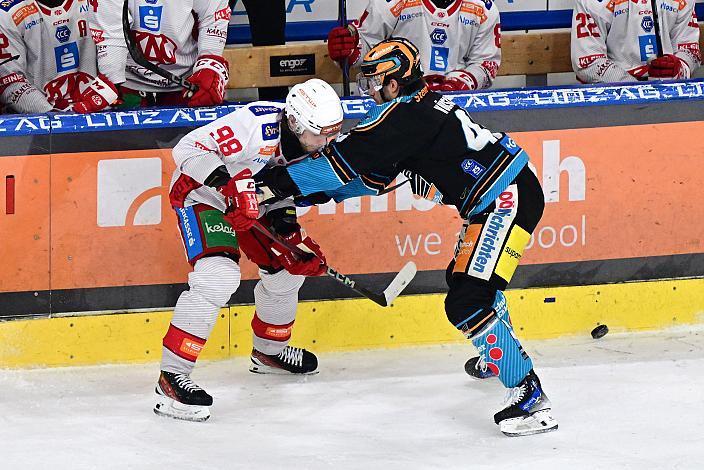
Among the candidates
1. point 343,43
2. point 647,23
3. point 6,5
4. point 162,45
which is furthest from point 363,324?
point 647,23

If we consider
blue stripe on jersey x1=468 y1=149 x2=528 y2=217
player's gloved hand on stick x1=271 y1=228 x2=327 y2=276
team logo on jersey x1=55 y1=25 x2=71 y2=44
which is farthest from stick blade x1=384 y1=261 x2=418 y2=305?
team logo on jersey x1=55 y1=25 x2=71 y2=44

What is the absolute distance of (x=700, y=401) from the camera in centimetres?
478

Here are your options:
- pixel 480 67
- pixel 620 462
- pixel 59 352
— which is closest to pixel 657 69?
pixel 480 67

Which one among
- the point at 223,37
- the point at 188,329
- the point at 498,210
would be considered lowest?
the point at 188,329

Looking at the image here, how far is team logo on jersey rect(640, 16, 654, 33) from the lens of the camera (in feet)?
21.2

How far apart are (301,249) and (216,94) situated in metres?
0.83

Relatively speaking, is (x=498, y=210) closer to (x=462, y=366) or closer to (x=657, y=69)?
(x=462, y=366)

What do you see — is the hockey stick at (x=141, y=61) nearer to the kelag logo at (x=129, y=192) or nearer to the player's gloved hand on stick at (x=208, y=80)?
the player's gloved hand on stick at (x=208, y=80)

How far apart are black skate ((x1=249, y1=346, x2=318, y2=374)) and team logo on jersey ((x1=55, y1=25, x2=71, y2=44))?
1726 millimetres

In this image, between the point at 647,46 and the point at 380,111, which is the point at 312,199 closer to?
the point at 380,111

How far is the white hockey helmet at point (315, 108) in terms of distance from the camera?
452 cm

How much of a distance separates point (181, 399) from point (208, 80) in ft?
4.56

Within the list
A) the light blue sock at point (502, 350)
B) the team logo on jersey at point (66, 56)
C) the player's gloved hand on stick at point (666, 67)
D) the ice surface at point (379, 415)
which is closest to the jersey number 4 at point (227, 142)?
the ice surface at point (379, 415)

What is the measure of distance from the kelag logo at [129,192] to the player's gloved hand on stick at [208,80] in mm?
342
